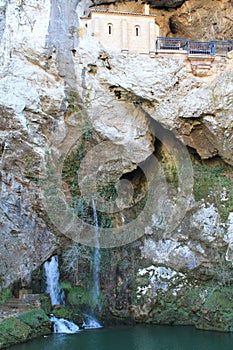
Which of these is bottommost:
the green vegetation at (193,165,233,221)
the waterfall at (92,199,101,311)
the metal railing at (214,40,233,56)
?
the waterfall at (92,199,101,311)

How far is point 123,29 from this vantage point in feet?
60.1

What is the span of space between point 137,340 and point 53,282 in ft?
14.7

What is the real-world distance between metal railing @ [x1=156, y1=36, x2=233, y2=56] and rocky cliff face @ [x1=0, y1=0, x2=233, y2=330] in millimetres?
903

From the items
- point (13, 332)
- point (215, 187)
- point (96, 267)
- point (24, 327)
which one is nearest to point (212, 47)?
point (215, 187)

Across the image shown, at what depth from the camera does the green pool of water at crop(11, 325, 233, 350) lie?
13562 mm

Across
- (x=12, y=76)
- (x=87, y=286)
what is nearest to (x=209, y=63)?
(x=12, y=76)

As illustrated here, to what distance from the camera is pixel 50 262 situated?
17750 millimetres

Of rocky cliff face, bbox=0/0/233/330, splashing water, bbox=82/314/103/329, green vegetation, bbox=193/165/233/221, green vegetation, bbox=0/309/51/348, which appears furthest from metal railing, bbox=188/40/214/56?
green vegetation, bbox=0/309/51/348

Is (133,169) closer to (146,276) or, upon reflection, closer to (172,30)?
(146,276)

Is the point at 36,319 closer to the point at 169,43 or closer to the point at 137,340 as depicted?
the point at 137,340

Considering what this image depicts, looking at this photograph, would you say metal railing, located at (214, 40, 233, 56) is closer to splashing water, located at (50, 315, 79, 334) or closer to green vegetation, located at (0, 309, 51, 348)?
splashing water, located at (50, 315, 79, 334)

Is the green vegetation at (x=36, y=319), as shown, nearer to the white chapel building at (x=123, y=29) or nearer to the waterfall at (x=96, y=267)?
the waterfall at (x=96, y=267)

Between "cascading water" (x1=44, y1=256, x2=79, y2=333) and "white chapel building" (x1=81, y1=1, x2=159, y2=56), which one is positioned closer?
"cascading water" (x1=44, y1=256, x2=79, y2=333)

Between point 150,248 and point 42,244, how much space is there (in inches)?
176
